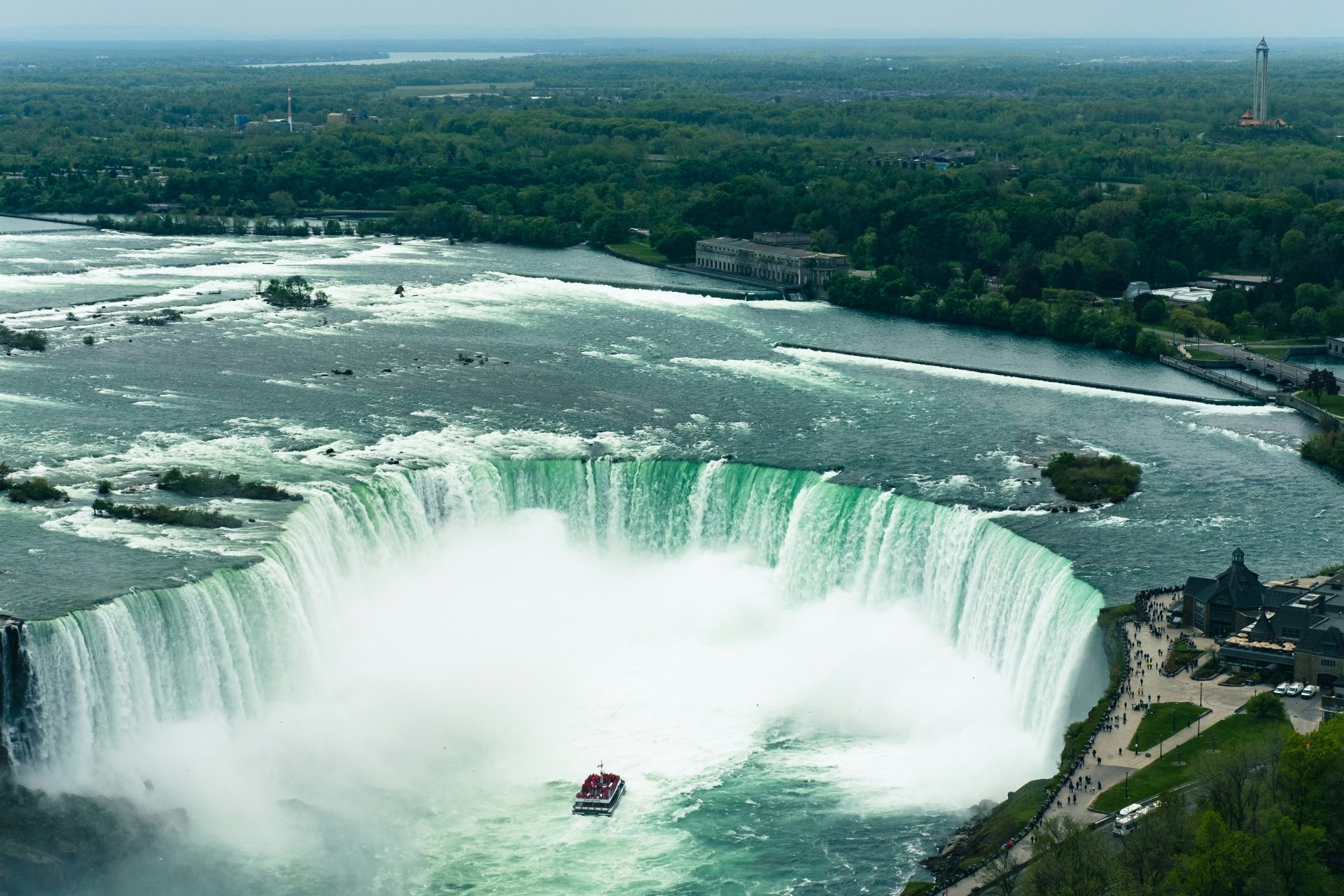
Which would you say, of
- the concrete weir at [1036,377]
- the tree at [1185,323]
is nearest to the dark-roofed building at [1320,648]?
the concrete weir at [1036,377]

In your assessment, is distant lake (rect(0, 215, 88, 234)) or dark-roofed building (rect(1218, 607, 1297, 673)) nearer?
dark-roofed building (rect(1218, 607, 1297, 673))

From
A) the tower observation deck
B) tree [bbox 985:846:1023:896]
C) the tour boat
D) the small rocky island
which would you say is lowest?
the tour boat

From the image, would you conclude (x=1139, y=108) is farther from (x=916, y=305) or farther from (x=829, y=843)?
(x=829, y=843)

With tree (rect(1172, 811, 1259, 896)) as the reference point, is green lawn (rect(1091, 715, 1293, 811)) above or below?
below

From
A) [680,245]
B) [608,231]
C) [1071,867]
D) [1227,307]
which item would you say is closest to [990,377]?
[1227,307]

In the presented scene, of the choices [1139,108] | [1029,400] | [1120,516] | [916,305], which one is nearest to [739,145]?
[1139,108]

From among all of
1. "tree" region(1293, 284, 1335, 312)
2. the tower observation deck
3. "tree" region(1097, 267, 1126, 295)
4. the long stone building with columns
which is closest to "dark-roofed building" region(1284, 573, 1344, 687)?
"tree" region(1293, 284, 1335, 312)

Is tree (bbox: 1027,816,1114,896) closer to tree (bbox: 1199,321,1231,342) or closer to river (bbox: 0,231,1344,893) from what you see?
river (bbox: 0,231,1344,893)
